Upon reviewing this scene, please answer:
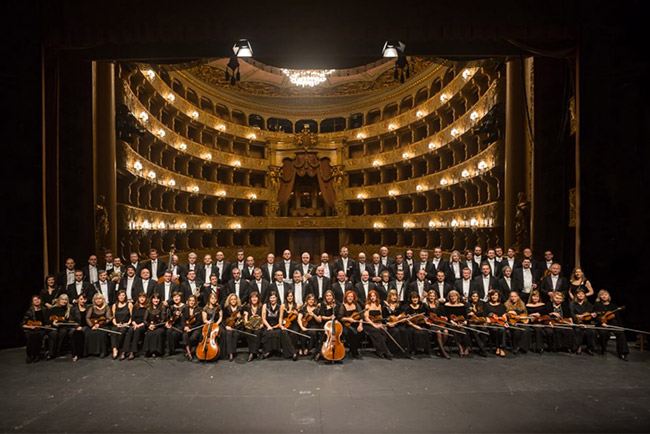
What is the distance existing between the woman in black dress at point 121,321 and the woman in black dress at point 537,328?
7549 millimetres

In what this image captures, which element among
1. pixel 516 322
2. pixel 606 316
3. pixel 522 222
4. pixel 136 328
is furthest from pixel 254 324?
pixel 522 222

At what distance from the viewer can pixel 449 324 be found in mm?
8641

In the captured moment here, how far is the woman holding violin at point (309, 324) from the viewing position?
28.2ft

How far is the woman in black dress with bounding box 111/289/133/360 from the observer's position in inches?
331

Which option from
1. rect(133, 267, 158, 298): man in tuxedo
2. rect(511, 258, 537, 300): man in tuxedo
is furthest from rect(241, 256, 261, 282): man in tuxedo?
rect(511, 258, 537, 300): man in tuxedo

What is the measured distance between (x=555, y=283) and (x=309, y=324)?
203 inches

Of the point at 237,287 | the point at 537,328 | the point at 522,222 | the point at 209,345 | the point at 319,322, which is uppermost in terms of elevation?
the point at 522,222

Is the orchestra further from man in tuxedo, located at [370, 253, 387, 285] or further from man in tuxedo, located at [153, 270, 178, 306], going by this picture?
man in tuxedo, located at [370, 253, 387, 285]

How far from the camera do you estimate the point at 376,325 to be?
8586 mm

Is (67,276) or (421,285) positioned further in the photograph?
(421,285)

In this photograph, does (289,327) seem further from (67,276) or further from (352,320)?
(67,276)

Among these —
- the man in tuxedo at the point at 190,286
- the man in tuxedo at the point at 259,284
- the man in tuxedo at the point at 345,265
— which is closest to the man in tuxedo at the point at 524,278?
the man in tuxedo at the point at 345,265

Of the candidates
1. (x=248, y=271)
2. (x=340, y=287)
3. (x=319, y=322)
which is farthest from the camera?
(x=248, y=271)

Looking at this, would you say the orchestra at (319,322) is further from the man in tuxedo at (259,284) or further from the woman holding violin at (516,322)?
the man in tuxedo at (259,284)
